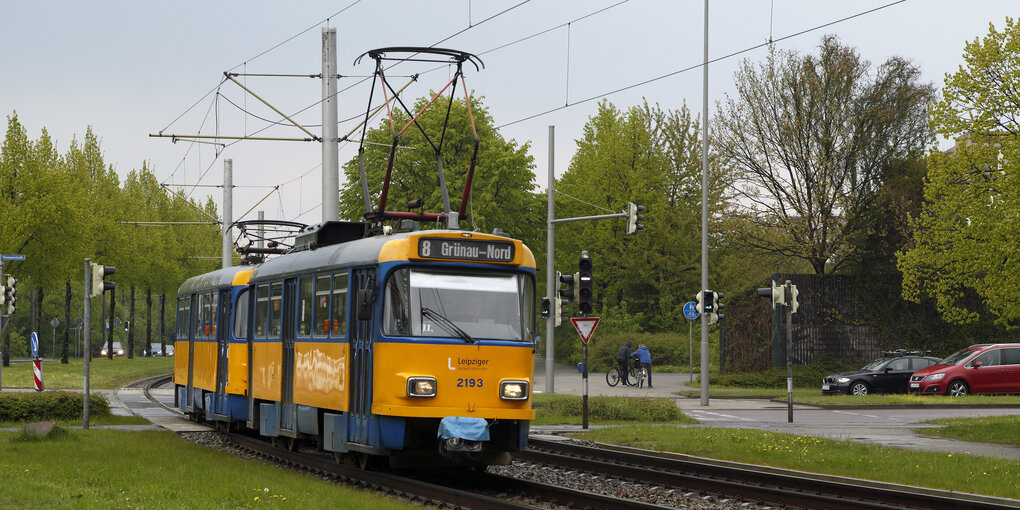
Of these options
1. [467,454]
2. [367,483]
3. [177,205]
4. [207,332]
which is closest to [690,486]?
[467,454]

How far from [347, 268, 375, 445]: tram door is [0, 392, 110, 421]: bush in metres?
11.4

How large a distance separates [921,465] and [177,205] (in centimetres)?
5711

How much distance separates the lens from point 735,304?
1786 inches

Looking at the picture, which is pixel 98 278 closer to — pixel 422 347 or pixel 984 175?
pixel 422 347

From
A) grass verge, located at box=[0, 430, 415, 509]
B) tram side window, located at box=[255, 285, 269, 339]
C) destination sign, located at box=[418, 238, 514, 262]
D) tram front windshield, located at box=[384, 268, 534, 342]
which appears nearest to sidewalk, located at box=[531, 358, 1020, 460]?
tram side window, located at box=[255, 285, 269, 339]

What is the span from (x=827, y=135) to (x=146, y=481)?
117ft

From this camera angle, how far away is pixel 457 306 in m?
14.5

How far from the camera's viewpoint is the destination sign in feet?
47.7

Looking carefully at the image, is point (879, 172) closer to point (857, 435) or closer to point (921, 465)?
point (857, 435)

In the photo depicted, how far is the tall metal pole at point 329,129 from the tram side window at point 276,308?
6781mm

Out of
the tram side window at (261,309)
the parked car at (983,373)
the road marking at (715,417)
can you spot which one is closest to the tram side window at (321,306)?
the tram side window at (261,309)

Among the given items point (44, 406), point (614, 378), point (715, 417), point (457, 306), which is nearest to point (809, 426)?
point (715, 417)

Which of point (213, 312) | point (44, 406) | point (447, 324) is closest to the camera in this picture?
point (447, 324)

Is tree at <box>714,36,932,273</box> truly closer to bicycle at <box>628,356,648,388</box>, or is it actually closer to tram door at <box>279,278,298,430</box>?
bicycle at <box>628,356,648,388</box>
